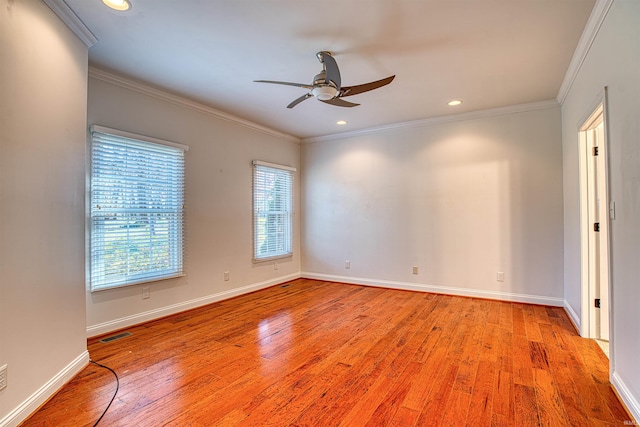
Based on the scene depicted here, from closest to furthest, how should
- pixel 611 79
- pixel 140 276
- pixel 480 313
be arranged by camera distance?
pixel 611 79, pixel 140 276, pixel 480 313

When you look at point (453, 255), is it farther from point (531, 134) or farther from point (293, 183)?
point (293, 183)

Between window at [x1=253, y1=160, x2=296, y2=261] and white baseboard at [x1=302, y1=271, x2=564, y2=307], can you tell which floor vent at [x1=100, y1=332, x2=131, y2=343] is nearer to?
window at [x1=253, y1=160, x2=296, y2=261]

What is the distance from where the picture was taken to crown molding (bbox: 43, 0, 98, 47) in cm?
208

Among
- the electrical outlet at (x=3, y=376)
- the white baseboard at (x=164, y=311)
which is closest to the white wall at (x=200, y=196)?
the white baseboard at (x=164, y=311)

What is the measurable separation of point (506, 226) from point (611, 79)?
2486 mm

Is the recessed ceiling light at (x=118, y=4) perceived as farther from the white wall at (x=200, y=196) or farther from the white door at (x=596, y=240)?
the white door at (x=596, y=240)

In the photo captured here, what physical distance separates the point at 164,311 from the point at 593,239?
15.1 feet

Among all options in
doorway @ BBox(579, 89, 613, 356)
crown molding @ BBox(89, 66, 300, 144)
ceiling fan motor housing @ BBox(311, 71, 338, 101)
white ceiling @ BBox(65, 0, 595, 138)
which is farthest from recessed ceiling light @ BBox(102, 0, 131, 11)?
doorway @ BBox(579, 89, 613, 356)

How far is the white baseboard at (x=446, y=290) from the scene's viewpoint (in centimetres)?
407

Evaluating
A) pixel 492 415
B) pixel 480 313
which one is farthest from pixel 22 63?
pixel 480 313

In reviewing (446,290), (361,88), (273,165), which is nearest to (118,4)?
(361,88)

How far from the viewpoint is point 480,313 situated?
3.76 metres

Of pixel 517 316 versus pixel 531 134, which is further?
pixel 531 134

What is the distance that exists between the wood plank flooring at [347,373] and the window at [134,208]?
65 centimetres
